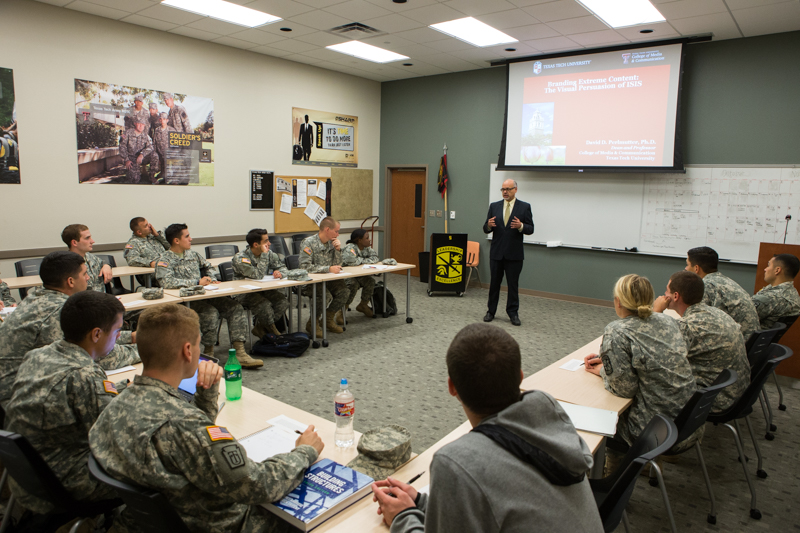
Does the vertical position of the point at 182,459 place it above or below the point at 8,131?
below

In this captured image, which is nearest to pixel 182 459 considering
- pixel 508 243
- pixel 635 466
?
pixel 635 466

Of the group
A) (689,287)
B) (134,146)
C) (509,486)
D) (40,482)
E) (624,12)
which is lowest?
(40,482)

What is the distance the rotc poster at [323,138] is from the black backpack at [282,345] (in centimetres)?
399

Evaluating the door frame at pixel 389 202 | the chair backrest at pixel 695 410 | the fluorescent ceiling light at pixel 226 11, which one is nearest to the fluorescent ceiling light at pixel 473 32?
the fluorescent ceiling light at pixel 226 11

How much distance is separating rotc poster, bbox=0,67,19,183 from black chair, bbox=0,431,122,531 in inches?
192

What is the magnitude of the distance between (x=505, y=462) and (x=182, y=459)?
2.80 ft

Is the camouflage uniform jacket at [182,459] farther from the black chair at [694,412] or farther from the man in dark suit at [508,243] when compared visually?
the man in dark suit at [508,243]

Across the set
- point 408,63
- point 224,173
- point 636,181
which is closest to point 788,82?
point 636,181

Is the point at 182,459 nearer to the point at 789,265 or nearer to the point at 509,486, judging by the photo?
the point at 509,486

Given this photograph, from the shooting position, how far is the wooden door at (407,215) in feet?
30.8

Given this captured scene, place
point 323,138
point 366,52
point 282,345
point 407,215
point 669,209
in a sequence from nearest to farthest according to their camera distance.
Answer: point 282,345 → point 669,209 → point 366,52 → point 323,138 → point 407,215

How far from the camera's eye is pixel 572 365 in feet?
9.33

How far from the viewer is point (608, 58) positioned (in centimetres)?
683

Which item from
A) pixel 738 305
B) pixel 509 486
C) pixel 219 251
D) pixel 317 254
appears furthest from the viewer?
pixel 219 251
